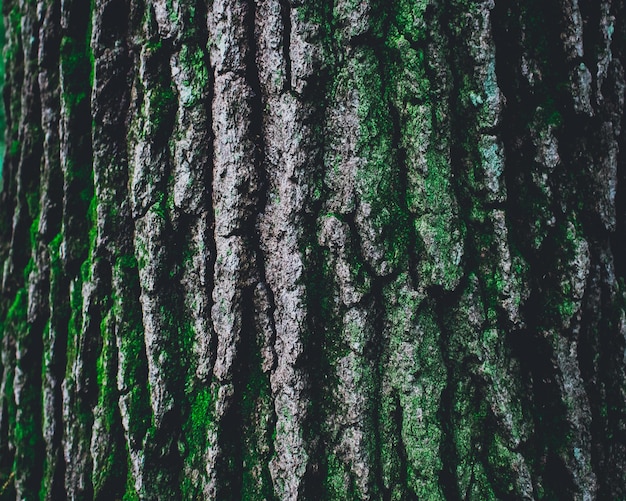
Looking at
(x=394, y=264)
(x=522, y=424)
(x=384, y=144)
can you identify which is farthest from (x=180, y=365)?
(x=522, y=424)

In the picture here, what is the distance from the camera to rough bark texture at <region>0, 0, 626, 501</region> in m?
1.18

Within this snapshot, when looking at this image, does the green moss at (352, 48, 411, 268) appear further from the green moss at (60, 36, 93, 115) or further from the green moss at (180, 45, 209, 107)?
the green moss at (60, 36, 93, 115)

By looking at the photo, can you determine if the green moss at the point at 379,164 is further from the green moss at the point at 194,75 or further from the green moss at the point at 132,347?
the green moss at the point at 132,347

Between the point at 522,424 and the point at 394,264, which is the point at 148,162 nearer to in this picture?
the point at 394,264

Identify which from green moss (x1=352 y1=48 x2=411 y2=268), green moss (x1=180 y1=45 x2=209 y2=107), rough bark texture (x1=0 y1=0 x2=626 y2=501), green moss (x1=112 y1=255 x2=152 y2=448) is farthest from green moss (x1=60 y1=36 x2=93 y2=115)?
green moss (x1=352 y1=48 x2=411 y2=268)

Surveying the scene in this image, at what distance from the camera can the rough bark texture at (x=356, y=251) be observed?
1.18m

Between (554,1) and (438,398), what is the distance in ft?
3.26

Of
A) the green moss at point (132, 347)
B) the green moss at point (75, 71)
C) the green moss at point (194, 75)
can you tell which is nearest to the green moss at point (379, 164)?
the green moss at point (194, 75)

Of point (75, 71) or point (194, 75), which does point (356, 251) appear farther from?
point (75, 71)

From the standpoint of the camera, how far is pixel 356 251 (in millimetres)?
1186

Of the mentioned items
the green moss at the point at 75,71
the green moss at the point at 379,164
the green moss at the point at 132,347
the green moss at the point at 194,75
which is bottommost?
the green moss at the point at 132,347

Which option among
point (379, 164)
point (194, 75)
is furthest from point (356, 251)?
point (194, 75)

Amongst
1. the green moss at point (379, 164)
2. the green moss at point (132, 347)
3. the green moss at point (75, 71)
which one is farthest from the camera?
the green moss at point (75, 71)

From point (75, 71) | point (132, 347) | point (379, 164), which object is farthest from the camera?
point (75, 71)
